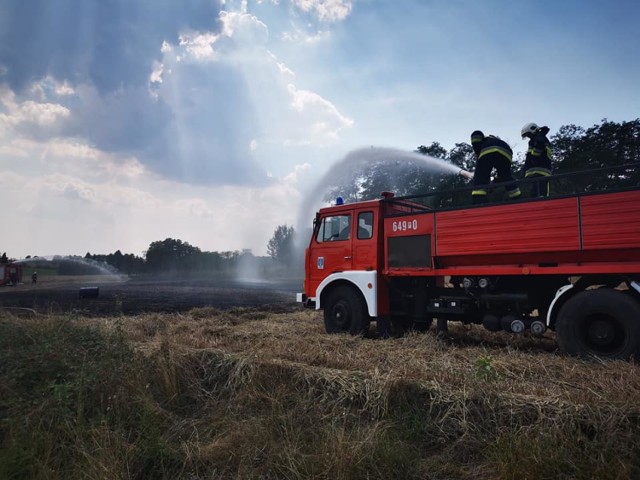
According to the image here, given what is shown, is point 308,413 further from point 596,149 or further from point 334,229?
point 596,149

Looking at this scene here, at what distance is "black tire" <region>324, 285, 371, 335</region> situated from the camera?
27.0 feet

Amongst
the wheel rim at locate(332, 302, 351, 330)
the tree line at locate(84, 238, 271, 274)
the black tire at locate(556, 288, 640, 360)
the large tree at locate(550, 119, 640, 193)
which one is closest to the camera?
the black tire at locate(556, 288, 640, 360)

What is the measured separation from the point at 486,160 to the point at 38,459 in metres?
7.28

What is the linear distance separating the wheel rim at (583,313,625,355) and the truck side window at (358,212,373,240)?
383 cm

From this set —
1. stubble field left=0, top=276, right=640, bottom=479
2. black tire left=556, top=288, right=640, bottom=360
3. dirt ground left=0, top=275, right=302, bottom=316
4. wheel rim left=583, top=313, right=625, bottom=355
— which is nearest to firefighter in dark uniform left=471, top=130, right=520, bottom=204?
black tire left=556, top=288, right=640, bottom=360

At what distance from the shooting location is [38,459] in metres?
3.81

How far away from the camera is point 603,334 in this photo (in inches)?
226

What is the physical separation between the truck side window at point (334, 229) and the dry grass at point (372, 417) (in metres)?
3.26

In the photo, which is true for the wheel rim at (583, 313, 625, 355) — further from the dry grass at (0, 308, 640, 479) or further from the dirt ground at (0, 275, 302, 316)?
the dirt ground at (0, 275, 302, 316)

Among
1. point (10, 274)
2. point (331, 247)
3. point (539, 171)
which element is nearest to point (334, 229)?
point (331, 247)

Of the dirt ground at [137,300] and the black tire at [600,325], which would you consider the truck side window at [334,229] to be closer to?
the black tire at [600,325]

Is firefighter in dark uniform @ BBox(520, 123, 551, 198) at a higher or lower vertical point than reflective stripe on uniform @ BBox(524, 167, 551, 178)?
higher

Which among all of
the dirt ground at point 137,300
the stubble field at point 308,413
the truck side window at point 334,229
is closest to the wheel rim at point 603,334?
the stubble field at point 308,413

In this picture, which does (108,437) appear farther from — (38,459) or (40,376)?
(40,376)
